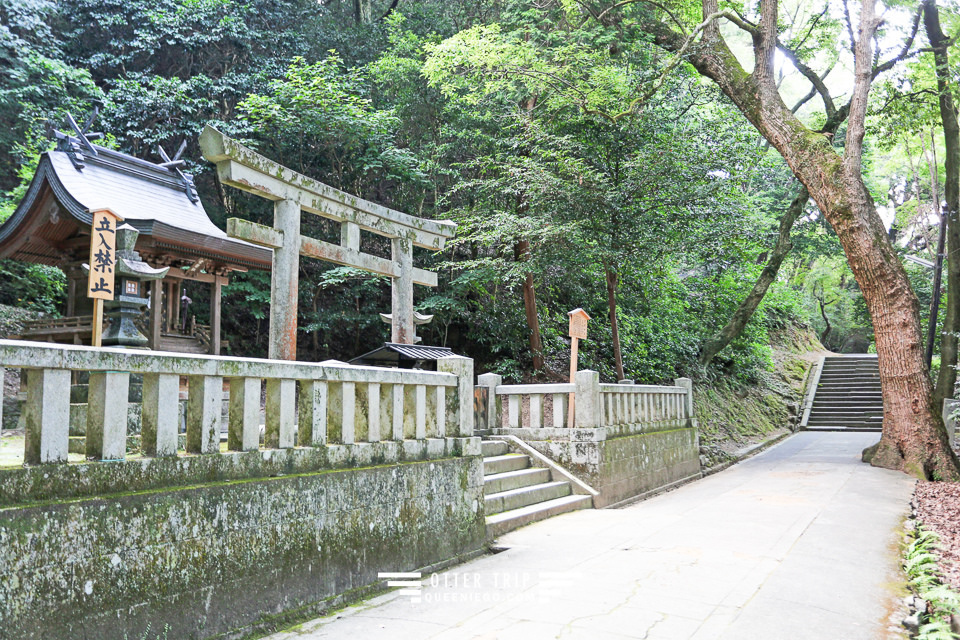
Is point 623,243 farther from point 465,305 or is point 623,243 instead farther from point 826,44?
point 826,44

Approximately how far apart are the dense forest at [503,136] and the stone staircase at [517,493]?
4528mm

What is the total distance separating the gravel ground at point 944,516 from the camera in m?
5.40

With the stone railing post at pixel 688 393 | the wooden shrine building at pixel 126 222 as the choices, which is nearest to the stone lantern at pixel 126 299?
the wooden shrine building at pixel 126 222

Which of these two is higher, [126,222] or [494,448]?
[126,222]

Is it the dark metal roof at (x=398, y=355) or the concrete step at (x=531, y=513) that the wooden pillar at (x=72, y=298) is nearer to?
the dark metal roof at (x=398, y=355)

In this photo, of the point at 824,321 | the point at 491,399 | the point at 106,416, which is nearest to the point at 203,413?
the point at 106,416

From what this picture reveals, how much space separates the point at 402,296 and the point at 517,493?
297 centimetres

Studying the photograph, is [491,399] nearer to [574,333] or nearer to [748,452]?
[574,333]

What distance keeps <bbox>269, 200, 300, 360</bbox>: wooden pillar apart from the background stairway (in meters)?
18.8

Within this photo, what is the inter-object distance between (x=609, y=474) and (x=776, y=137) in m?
7.84

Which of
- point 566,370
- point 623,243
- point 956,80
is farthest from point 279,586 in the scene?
Result: point 956,80

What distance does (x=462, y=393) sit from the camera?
21.4 feet

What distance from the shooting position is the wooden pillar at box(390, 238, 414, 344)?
881cm

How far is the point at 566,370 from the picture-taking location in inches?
657
